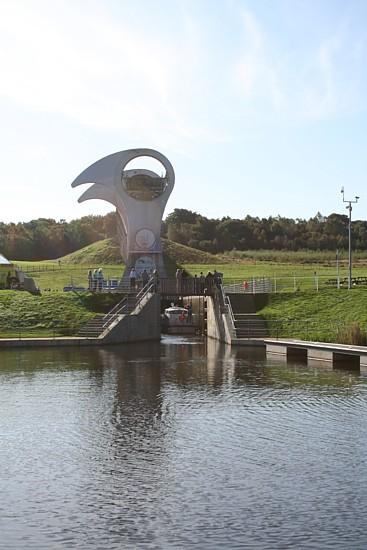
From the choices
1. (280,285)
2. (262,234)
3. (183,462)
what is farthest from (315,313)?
(262,234)

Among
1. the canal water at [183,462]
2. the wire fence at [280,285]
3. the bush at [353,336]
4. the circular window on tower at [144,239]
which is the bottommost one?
the canal water at [183,462]

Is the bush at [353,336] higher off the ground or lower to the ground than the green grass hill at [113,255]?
lower

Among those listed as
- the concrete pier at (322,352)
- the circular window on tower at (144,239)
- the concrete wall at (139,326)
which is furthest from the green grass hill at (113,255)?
the concrete pier at (322,352)

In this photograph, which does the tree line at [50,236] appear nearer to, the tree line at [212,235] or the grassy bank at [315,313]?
the tree line at [212,235]

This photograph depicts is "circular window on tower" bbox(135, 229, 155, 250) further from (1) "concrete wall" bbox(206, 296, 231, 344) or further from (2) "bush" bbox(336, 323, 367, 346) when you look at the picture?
(2) "bush" bbox(336, 323, 367, 346)

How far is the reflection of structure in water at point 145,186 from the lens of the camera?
63531mm

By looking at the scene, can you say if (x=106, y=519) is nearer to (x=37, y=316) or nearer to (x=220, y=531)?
(x=220, y=531)

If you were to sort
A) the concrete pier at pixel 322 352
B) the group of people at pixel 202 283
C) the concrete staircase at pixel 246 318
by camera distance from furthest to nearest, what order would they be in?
1. the group of people at pixel 202 283
2. the concrete staircase at pixel 246 318
3. the concrete pier at pixel 322 352

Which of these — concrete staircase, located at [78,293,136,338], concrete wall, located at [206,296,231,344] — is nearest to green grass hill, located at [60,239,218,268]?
concrete wall, located at [206,296,231,344]

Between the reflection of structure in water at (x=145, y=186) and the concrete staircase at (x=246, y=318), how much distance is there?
19.9m

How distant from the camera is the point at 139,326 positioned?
41.5 metres

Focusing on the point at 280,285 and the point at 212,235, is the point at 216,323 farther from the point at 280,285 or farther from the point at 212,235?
the point at 212,235

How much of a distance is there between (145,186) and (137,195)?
3.66 feet

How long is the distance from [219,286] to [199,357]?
1237 centimetres
